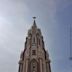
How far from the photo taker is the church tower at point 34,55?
287 ft

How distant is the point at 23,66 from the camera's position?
89.4m

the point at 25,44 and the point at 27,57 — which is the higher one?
the point at 25,44

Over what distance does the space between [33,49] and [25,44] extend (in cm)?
631

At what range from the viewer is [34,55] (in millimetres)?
89625

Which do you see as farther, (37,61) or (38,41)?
(38,41)

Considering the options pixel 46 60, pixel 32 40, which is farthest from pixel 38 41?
pixel 46 60

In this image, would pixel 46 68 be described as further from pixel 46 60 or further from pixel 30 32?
pixel 30 32

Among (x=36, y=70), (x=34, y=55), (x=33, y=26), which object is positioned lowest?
(x=36, y=70)

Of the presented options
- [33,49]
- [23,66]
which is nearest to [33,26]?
[33,49]

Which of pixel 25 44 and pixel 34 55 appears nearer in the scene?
pixel 34 55

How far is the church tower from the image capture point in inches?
3445

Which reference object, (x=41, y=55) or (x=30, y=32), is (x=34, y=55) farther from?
(x=30, y=32)

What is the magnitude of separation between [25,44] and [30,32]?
5.21 metres

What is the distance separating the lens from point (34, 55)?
8962cm
